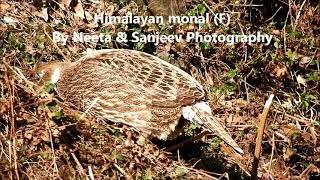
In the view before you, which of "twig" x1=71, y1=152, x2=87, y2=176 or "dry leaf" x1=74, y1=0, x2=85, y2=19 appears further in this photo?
"dry leaf" x1=74, y1=0, x2=85, y2=19

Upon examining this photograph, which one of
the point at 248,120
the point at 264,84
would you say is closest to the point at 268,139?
the point at 248,120

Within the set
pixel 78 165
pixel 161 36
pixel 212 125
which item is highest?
pixel 161 36

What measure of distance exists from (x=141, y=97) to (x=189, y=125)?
3.14ft

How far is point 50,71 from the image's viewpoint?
6.73 metres

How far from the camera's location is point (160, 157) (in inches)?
244

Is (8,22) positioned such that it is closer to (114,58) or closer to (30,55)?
(30,55)

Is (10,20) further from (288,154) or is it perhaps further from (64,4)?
(288,154)

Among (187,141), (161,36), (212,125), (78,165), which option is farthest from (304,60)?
(78,165)

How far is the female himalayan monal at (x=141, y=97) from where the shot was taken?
20.2 ft

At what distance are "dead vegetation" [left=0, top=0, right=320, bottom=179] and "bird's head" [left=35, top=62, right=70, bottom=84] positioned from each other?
9cm

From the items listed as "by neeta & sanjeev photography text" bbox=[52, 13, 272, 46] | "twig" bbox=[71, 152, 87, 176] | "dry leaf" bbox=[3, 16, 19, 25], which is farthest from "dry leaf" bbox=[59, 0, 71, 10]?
"twig" bbox=[71, 152, 87, 176]

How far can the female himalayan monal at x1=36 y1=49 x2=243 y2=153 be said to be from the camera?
6172 mm

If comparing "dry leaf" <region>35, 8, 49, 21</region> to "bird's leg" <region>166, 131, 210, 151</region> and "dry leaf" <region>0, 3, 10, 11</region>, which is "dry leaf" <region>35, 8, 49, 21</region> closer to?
"dry leaf" <region>0, 3, 10, 11</region>

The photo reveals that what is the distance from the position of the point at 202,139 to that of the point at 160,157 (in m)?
0.95
